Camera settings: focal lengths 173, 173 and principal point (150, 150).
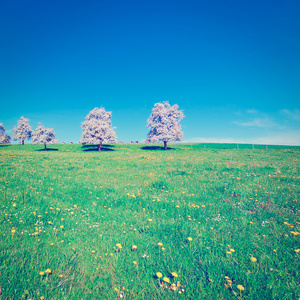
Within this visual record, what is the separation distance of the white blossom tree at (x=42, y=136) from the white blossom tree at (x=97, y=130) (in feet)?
44.7

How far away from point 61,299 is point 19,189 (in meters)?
8.08

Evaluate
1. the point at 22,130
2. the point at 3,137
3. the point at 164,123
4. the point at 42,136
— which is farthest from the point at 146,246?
the point at 3,137

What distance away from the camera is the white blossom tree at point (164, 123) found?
52.6 meters

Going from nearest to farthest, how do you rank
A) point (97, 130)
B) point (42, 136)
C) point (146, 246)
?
point (146, 246)
point (97, 130)
point (42, 136)

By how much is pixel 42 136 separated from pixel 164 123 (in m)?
40.8

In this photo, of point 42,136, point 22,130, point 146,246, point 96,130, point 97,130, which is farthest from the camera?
point 22,130

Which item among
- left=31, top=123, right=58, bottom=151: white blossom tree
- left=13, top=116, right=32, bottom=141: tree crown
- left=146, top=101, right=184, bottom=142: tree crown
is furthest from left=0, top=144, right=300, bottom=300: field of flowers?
left=13, top=116, right=32, bottom=141: tree crown

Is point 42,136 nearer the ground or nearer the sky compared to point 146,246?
nearer the sky

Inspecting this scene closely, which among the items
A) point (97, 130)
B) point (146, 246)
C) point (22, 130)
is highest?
point (22, 130)

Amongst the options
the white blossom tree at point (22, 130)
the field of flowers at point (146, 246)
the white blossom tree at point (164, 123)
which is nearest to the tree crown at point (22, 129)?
the white blossom tree at point (22, 130)

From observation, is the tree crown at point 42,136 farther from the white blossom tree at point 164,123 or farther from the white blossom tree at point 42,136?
the white blossom tree at point 164,123

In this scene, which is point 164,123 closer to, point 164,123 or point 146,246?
point 164,123

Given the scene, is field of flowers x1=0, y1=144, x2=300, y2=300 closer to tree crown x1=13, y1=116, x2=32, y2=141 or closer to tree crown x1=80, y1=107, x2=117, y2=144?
tree crown x1=80, y1=107, x2=117, y2=144

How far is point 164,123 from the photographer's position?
2115 inches
